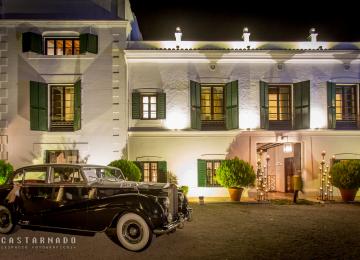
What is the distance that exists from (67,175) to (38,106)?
9.09 m

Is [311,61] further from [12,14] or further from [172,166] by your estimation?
[12,14]

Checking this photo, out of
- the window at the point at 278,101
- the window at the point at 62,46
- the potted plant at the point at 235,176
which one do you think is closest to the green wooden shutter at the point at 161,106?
the potted plant at the point at 235,176

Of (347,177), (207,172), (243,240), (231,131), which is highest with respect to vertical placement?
(231,131)

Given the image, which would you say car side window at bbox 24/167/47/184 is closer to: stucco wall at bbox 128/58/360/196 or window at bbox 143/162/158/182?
stucco wall at bbox 128/58/360/196

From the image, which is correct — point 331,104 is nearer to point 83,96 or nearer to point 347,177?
point 347,177

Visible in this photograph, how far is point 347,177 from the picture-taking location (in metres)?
17.0

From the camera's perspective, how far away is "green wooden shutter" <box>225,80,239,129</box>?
1866cm

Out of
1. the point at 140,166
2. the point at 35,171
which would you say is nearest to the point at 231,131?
the point at 140,166

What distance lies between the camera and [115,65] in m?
18.6

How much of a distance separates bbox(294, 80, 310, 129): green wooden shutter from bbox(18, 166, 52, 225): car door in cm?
1221

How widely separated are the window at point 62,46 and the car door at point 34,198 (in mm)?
9506

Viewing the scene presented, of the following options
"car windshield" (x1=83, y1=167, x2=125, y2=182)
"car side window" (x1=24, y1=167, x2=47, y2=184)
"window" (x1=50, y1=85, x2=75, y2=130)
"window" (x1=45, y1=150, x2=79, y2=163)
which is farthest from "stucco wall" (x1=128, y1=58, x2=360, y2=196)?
"car side window" (x1=24, y1=167, x2=47, y2=184)

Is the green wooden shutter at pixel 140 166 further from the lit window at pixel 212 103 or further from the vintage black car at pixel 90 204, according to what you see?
the vintage black car at pixel 90 204

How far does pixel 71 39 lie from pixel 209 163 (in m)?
7.93
